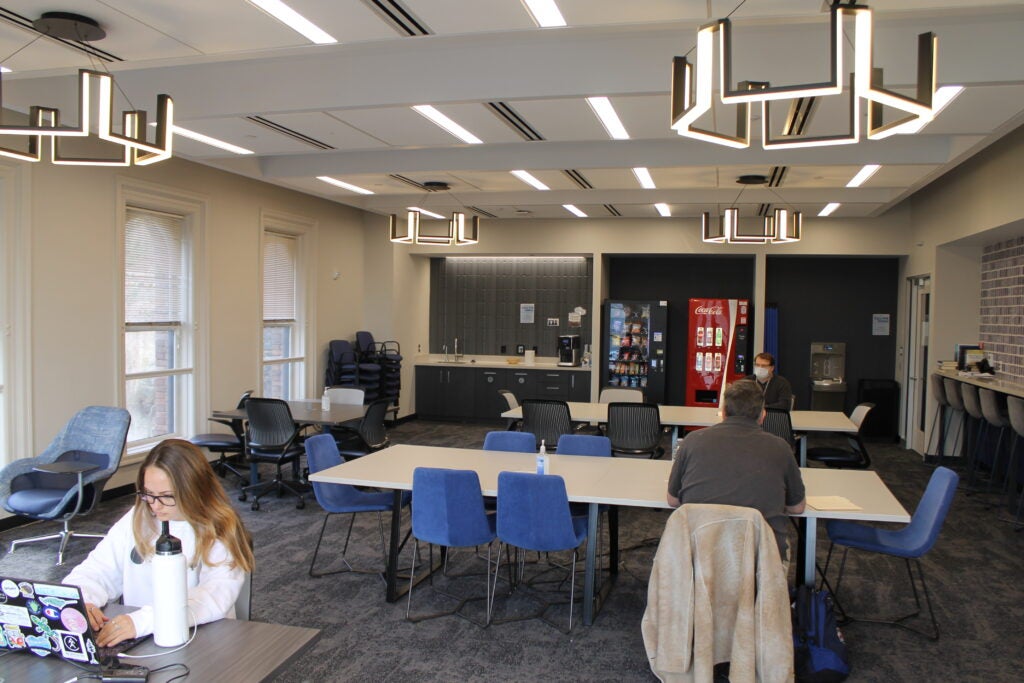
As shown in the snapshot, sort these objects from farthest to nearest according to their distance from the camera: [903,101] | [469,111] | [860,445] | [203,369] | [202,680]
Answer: [203,369] → [860,445] → [469,111] → [903,101] → [202,680]

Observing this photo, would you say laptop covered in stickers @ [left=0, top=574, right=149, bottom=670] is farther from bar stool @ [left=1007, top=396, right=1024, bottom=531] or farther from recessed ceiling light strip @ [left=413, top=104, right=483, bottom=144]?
bar stool @ [left=1007, top=396, right=1024, bottom=531]

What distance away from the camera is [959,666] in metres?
3.66

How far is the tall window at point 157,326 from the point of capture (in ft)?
23.4

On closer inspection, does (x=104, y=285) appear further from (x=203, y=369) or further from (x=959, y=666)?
(x=959, y=666)

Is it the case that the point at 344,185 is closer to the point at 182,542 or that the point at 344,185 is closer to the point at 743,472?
the point at 743,472

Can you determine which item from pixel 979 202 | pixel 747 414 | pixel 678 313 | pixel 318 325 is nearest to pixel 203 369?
pixel 318 325

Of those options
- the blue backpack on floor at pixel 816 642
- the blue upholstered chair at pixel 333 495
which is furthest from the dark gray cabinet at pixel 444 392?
the blue backpack on floor at pixel 816 642

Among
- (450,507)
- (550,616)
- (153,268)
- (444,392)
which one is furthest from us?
(444,392)

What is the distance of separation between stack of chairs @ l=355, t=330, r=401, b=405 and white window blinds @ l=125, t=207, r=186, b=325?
10.5ft

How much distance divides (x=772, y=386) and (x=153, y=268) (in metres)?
6.10

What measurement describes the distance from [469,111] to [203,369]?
445 cm

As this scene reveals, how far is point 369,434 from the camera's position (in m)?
7.02

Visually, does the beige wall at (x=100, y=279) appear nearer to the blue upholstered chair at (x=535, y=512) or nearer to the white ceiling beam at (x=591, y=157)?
the white ceiling beam at (x=591, y=157)

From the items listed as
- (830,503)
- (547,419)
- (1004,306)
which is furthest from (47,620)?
(1004,306)
